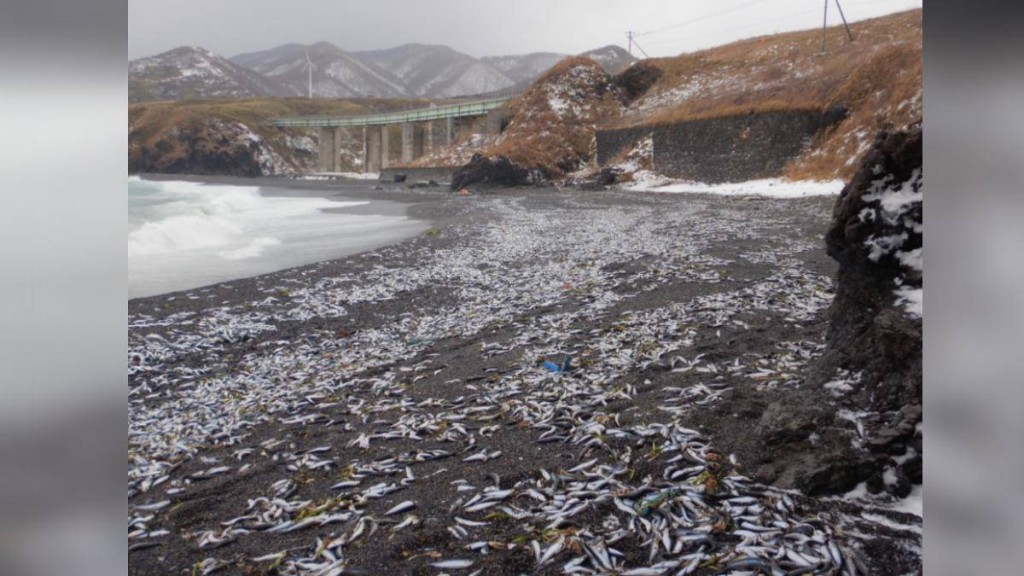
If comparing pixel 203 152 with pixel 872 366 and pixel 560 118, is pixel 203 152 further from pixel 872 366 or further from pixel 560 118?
pixel 872 366

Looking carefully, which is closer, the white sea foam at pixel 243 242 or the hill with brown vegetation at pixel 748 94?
the white sea foam at pixel 243 242

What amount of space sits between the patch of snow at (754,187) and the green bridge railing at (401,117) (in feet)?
90.6

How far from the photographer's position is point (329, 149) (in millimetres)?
86500

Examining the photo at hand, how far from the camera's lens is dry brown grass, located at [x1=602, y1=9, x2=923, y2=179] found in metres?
25.1

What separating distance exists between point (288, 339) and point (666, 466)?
18.5 feet

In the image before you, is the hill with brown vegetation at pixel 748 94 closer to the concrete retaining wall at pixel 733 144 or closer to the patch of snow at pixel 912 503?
the concrete retaining wall at pixel 733 144

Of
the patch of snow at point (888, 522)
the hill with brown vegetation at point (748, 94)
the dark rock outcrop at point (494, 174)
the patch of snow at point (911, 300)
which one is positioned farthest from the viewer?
the dark rock outcrop at point (494, 174)

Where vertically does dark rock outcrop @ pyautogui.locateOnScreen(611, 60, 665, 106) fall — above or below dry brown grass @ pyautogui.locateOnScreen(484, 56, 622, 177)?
above

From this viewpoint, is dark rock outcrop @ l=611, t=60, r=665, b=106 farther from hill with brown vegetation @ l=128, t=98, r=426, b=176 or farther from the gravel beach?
hill with brown vegetation @ l=128, t=98, r=426, b=176

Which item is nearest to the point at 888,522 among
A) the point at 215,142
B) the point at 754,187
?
the point at 754,187

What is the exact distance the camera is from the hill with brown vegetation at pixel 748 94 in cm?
2570

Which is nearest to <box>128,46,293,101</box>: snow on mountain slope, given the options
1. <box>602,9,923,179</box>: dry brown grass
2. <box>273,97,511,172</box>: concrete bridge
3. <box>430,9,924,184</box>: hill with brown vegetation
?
<box>273,97,511,172</box>: concrete bridge

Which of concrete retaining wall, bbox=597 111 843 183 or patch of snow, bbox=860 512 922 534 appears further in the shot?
concrete retaining wall, bbox=597 111 843 183

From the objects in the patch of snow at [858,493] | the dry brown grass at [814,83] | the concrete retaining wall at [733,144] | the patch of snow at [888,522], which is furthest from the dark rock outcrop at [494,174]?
the patch of snow at [888,522]
